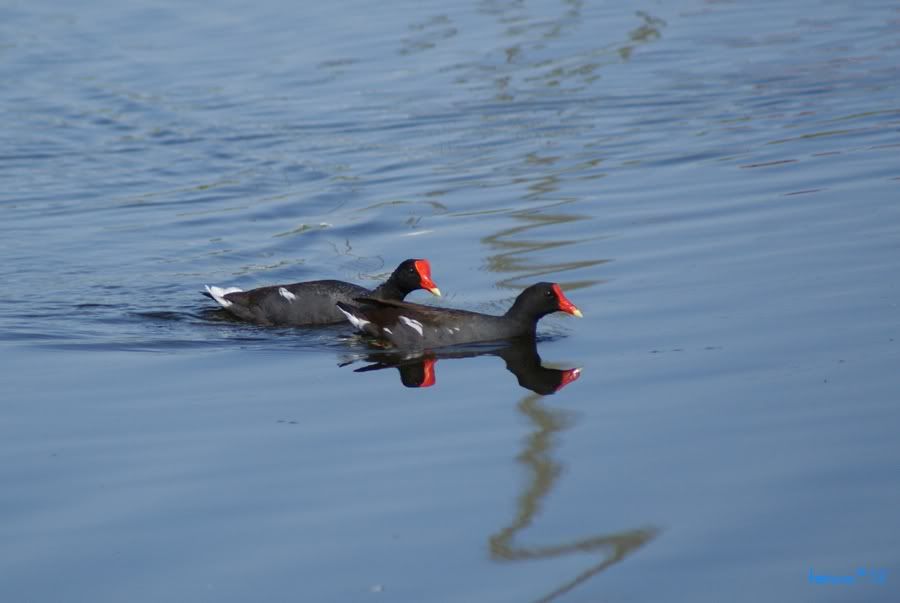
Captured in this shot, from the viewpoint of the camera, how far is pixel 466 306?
31.2ft

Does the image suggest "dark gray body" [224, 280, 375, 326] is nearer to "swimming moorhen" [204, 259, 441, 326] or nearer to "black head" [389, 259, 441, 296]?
"swimming moorhen" [204, 259, 441, 326]

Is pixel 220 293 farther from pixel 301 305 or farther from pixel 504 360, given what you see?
pixel 504 360

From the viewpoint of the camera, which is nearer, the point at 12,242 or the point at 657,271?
the point at 657,271

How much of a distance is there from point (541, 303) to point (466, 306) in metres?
1.05

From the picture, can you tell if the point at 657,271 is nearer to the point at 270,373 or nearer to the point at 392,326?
the point at 392,326

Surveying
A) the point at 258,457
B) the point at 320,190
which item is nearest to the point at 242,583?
the point at 258,457

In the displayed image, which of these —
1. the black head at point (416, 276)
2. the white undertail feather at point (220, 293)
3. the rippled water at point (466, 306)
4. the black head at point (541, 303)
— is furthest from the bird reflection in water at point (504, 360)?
the white undertail feather at point (220, 293)

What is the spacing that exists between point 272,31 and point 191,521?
15.1 metres

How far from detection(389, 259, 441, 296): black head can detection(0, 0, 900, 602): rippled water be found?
1.67ft

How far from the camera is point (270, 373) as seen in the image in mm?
7887

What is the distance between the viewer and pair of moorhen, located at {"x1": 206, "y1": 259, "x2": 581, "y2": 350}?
28.1ft

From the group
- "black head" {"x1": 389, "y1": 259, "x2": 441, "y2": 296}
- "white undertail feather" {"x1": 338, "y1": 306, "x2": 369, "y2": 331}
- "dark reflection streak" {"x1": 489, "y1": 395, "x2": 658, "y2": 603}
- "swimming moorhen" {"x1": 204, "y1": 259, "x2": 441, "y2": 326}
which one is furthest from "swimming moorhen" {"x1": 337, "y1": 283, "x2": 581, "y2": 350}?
"dark reflection streak" {"x1": 489, "y1": 395, "x2": 658, "y2": 603}

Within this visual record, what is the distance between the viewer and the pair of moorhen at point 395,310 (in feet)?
28.1

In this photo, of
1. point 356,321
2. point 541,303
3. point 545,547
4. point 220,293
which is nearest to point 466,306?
point 356,321
